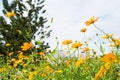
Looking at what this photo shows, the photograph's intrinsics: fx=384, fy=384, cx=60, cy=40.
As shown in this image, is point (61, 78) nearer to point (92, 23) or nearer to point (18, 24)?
point (92, 23)

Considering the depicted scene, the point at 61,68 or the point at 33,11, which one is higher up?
the point at 33,11

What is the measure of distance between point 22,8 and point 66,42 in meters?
31.1

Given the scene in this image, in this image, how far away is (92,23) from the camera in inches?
165

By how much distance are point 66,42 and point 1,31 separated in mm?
30925

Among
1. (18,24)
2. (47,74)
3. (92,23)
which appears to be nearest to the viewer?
(92,23)

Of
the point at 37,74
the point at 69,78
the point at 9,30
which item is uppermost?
the point at 9,30

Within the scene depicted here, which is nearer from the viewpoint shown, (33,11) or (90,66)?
(90,66)

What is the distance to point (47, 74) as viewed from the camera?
4.88 m

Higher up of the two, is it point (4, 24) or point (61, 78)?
point (4, 24)

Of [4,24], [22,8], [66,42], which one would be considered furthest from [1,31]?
[66,42]

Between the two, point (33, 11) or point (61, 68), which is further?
point (33, 11)

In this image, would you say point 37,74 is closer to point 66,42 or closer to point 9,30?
point 66,42

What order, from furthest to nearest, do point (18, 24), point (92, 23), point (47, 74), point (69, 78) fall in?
point (18, 24)
point (47, 74)
point (92, 23)
point (69, 78)

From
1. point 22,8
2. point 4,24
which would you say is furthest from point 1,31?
point 22,8
